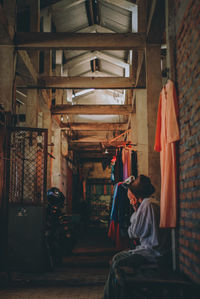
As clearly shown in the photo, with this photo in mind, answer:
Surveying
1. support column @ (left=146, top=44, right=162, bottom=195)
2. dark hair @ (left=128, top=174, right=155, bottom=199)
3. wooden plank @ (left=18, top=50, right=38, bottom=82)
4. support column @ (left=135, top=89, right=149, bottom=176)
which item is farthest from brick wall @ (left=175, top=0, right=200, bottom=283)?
wooden plank @ (left=18, top=50, right=38, bottom=82)

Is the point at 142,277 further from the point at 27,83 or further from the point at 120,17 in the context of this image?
A: the point at 120,17

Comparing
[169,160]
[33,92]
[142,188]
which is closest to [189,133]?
[169,160]

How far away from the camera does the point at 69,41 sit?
7.39m

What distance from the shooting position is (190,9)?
11.2 feet

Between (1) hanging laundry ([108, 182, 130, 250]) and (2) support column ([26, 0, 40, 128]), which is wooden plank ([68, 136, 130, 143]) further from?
(1) hanging laundry ([108, 182, 130, 250])

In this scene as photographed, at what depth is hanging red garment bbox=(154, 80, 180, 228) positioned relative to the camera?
3.79m

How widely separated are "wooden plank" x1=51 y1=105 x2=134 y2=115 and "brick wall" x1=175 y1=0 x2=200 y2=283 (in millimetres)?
7225

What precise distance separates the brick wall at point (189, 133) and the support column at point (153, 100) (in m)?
2.52

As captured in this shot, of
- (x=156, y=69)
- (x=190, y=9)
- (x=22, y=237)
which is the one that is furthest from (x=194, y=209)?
(x=22, y=237)

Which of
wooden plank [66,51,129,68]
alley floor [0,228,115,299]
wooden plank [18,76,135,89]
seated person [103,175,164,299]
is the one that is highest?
wooden plank [66,51,129,68]

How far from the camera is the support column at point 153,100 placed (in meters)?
6.33

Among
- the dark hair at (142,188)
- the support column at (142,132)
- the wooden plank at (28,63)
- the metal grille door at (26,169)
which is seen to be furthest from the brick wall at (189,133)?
the wooden plank at (28,63)

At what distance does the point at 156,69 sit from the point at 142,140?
2.11 m

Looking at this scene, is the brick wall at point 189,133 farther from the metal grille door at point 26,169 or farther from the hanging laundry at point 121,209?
the metal grille door at point 26,169
